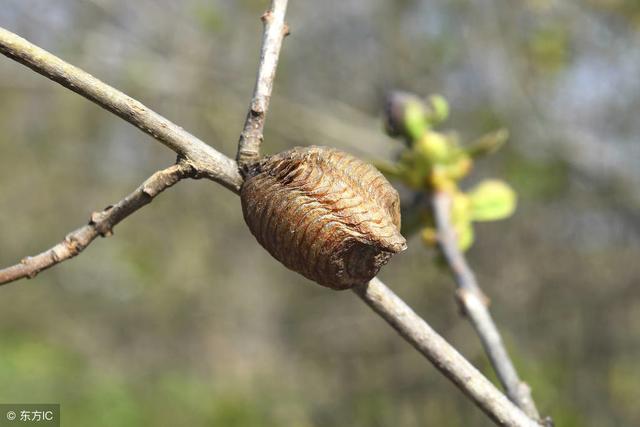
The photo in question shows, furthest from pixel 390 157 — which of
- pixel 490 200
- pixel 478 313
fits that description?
pixel 478 313

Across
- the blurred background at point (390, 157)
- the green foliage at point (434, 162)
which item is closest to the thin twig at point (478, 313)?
the green foliage at point (434, 162)

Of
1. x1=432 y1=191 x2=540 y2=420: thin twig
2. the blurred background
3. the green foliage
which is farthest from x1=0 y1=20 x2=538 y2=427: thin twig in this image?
the blurred background

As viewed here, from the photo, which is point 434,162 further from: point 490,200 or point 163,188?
point 163,188

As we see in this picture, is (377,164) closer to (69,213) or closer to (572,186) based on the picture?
(572,186)


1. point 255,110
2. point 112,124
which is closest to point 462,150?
point 255,110

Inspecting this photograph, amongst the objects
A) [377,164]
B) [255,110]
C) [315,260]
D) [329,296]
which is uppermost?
[329,296]

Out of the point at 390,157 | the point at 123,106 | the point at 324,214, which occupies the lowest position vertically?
the point at 324,214
